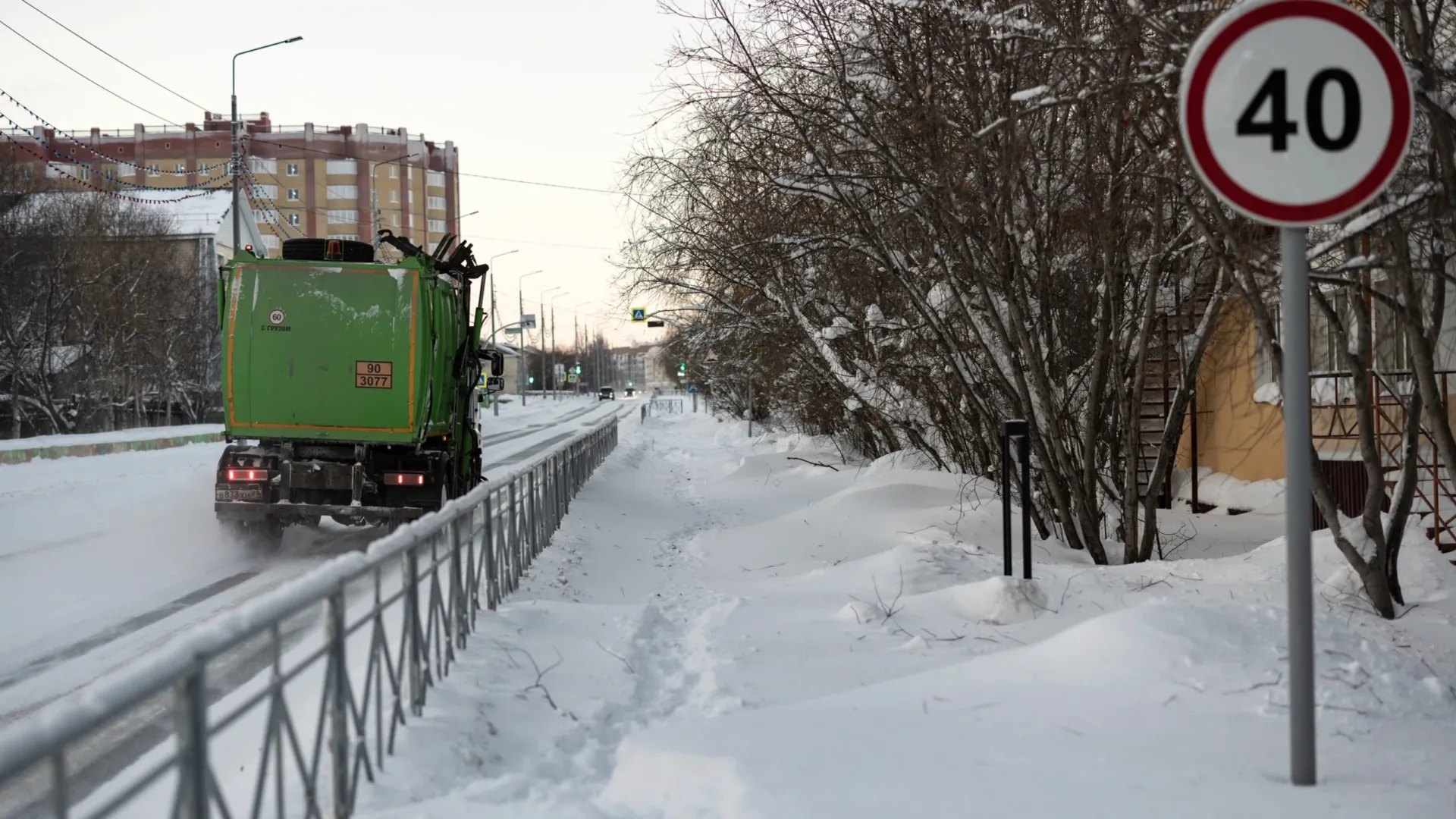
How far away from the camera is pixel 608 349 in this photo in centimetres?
18050

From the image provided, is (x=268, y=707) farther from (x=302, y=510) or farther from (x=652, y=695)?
(x=302, y=510)

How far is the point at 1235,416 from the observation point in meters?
14.1

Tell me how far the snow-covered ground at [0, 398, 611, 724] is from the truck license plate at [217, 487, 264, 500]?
2.08 feet

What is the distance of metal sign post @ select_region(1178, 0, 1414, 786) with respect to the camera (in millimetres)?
3242

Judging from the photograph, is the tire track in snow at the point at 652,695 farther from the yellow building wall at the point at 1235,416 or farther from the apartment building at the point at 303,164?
the apartment building at the point at 303,164

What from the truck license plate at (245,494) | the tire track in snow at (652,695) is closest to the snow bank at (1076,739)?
the tire track in snow at (652,695)

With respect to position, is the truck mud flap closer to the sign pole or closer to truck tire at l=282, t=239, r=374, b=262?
truck tire at l=282, t=239, r=374, b=262

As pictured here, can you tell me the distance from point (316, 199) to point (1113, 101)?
9342 centimetres

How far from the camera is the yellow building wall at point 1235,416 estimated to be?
1312 cm

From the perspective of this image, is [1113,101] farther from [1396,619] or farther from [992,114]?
[1396,619]

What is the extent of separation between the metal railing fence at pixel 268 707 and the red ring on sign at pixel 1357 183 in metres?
2.91

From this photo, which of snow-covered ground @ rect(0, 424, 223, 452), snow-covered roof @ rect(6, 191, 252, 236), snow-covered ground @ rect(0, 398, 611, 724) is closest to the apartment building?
snow-covered roof @ rect(6, 191, 252, 236)

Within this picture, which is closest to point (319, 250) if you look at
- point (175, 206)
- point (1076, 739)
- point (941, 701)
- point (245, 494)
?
point (245, 494)

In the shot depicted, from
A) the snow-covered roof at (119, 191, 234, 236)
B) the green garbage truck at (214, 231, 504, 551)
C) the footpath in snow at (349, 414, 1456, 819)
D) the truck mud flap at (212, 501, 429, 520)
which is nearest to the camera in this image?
the footpath in snow at (349, 414, 1456, 819)
